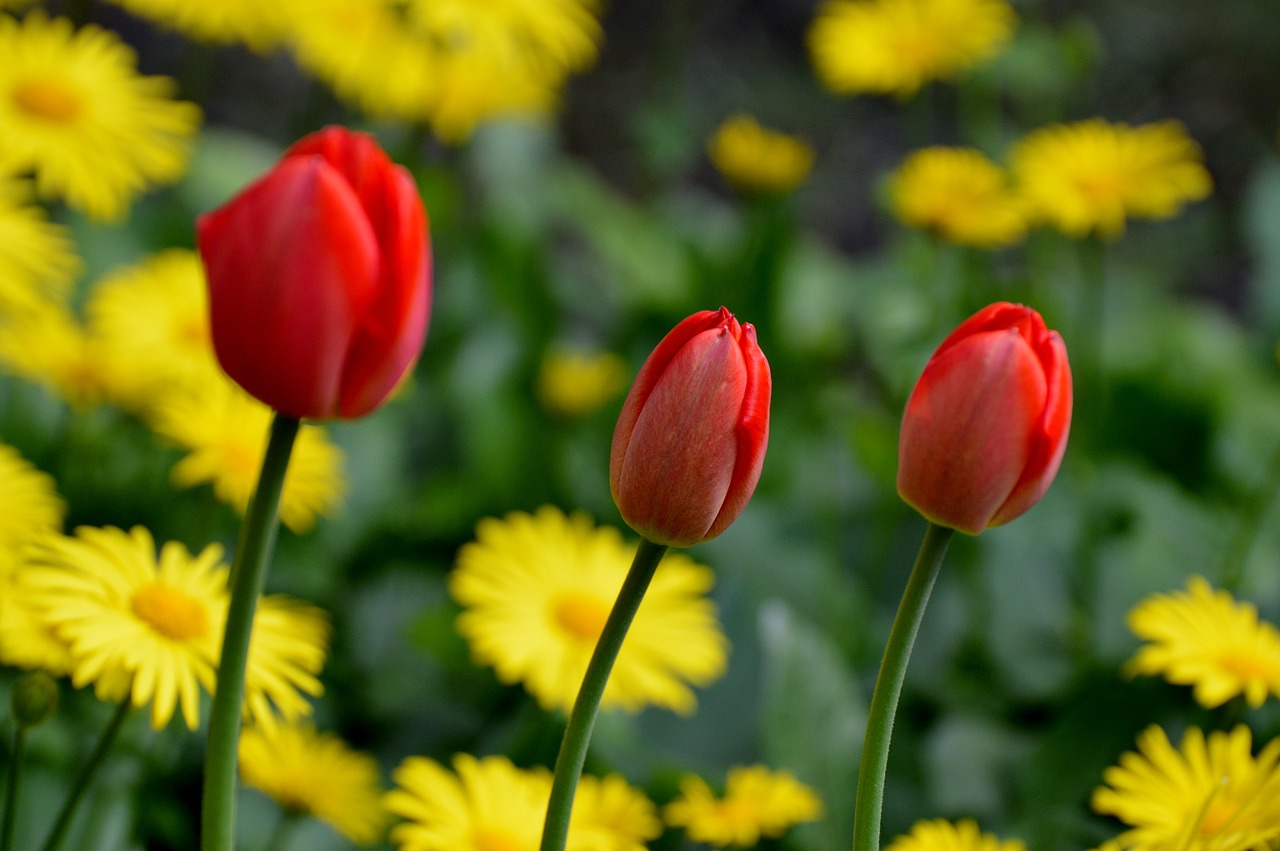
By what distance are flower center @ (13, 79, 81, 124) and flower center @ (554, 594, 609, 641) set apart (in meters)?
0.52

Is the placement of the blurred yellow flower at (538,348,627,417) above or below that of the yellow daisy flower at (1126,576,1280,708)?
above

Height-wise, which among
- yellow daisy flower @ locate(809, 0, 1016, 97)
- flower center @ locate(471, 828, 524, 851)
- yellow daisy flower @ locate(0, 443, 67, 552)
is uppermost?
yellow daisy flower @ locate(809, 0, 1016, 97)

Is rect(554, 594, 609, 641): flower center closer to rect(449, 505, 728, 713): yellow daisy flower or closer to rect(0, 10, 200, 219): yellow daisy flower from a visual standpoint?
rect(449, 505, 728, 713): yellow daisy flower

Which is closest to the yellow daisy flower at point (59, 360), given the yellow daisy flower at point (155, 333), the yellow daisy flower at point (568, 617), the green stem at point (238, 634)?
the yellow daisy flower at point (155, 333)

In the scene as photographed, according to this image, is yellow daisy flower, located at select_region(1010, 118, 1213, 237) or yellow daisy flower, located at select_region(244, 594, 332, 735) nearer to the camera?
yellow daisy flower, located at select_region(244, 594, 332, 735)

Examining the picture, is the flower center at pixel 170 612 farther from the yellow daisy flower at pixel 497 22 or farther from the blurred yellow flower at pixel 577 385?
the blurred yellow flower at pixel 577 385

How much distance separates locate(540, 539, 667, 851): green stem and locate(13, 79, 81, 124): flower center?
0.75 meters

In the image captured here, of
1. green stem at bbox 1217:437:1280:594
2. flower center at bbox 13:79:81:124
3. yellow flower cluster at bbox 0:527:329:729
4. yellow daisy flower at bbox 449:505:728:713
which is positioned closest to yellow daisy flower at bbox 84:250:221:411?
flower center at bbox 13:79:81:124

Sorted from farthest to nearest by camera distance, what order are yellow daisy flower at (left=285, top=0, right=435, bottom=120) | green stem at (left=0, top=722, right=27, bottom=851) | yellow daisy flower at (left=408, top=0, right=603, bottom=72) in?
yellow daisy flower at (left=285, top=0, right=435, bottom=120)
yellow daisy flower at (left=408, top=0, right=603, bottom=72)
green stem at (left=0, top=722, right=27, bottom=851)

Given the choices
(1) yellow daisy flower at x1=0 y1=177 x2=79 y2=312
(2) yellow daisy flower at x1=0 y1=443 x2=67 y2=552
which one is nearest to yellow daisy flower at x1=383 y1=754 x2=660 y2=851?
(2) yellow daisy flower at x1=0 y1=443 x2=67 y2=552

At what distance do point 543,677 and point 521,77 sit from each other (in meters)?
0.87

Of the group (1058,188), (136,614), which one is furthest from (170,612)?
(1058,188)

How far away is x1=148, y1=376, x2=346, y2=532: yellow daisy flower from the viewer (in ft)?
2.44

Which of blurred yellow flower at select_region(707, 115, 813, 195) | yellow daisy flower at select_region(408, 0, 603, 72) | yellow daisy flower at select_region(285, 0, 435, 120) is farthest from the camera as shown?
blurred yellow flower at select_region(707, 115, 813, 195)
